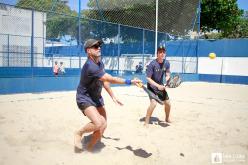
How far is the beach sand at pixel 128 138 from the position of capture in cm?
439

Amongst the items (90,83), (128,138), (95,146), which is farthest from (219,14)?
(90,83)

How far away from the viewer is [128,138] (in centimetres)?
550

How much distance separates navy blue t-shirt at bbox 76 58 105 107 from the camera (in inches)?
175

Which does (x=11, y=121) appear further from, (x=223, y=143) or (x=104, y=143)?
(x=223, y=143)

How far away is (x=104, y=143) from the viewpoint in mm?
5184

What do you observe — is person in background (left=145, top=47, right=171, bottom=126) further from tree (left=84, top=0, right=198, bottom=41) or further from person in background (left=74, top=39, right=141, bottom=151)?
tree (left=84, top=0, right=198, bottom=41)

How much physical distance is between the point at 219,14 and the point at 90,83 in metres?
32.4

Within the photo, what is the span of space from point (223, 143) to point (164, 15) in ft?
59.9

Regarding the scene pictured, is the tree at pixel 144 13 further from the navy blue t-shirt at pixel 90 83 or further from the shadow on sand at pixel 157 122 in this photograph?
the navy blue t-shirt at pixel 90 83

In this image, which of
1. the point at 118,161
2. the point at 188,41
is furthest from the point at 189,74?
the point at 118,161

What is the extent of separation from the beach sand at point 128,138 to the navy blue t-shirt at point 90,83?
81 centimetres

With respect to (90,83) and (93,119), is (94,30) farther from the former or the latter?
(93,119)

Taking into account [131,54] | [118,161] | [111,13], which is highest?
[111,13]

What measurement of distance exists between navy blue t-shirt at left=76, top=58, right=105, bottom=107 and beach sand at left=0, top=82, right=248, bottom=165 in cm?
81
